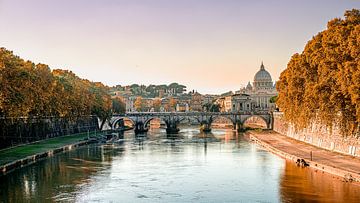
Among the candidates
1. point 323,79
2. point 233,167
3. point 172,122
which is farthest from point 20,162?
point 172,122

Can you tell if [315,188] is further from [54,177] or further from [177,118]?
[177,118]

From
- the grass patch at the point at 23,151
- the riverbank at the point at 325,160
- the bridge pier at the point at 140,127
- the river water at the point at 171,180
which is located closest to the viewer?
the river water at the point at 171,180

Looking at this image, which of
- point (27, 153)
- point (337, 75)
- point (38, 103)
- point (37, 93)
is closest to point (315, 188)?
point (337, 75)

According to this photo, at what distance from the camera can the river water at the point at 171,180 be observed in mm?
36531

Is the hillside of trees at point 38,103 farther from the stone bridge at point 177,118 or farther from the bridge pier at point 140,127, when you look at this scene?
the stone bridge at point 177,118

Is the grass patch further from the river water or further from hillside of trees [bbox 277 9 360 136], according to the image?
hillside of trees [bbox 277 9 360 136]

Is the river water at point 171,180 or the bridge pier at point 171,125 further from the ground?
the bridge pier at point 171,125

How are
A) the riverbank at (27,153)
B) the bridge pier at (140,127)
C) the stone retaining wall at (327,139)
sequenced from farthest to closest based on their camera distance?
the bridge pier at (140,127)
the stone retaining wall at (327,139)
the riverbank at (27,153)

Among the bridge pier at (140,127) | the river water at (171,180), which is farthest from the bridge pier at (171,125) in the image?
the river water at (171,180)

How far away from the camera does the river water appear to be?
36.5 metres

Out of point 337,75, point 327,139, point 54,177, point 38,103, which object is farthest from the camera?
point 38,103

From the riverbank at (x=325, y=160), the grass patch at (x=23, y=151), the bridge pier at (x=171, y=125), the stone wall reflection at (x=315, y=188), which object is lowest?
the stone wall reflection at (x=315, y=188)

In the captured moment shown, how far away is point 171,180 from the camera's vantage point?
43.9 m

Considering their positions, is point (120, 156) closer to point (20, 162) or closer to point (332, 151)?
point (20, 162)
